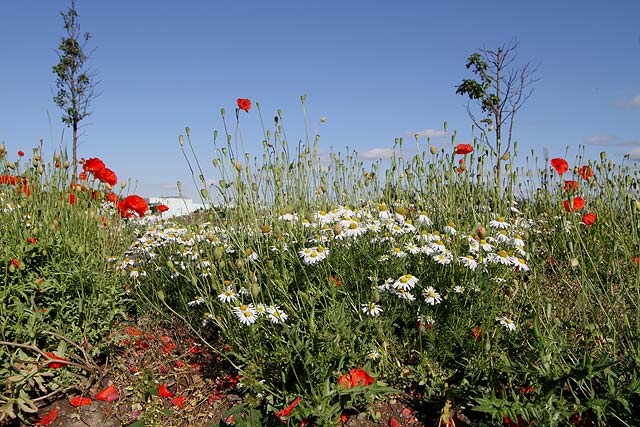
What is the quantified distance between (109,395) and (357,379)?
1.23 meters

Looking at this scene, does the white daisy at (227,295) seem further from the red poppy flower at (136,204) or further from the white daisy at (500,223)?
the white daisy at (500,223)

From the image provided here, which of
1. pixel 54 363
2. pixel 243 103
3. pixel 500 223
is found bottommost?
→ pixel 54 363

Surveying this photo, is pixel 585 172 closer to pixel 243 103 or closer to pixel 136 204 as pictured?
pixel 243 103

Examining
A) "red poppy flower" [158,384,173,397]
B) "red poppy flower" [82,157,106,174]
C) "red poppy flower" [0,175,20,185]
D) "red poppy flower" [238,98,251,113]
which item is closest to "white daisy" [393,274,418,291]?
"red poppy flower" [158,384,173,397]

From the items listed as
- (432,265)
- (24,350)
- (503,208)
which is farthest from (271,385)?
(503,208)

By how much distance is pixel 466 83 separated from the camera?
10.3m

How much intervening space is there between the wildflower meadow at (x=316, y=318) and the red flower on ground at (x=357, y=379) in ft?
0.04

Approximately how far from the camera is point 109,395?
240 centimetres

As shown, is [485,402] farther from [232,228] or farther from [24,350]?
[24,350]

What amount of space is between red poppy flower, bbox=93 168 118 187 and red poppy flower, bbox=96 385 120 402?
4.56ft

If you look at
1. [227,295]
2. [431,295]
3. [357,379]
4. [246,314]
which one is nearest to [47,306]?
[227,295]

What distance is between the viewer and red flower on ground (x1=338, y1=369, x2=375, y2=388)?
196cm

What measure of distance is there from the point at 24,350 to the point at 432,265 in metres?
1.99

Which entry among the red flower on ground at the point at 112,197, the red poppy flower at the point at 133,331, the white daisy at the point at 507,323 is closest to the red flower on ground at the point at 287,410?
the white daisy at the point at 507,323
